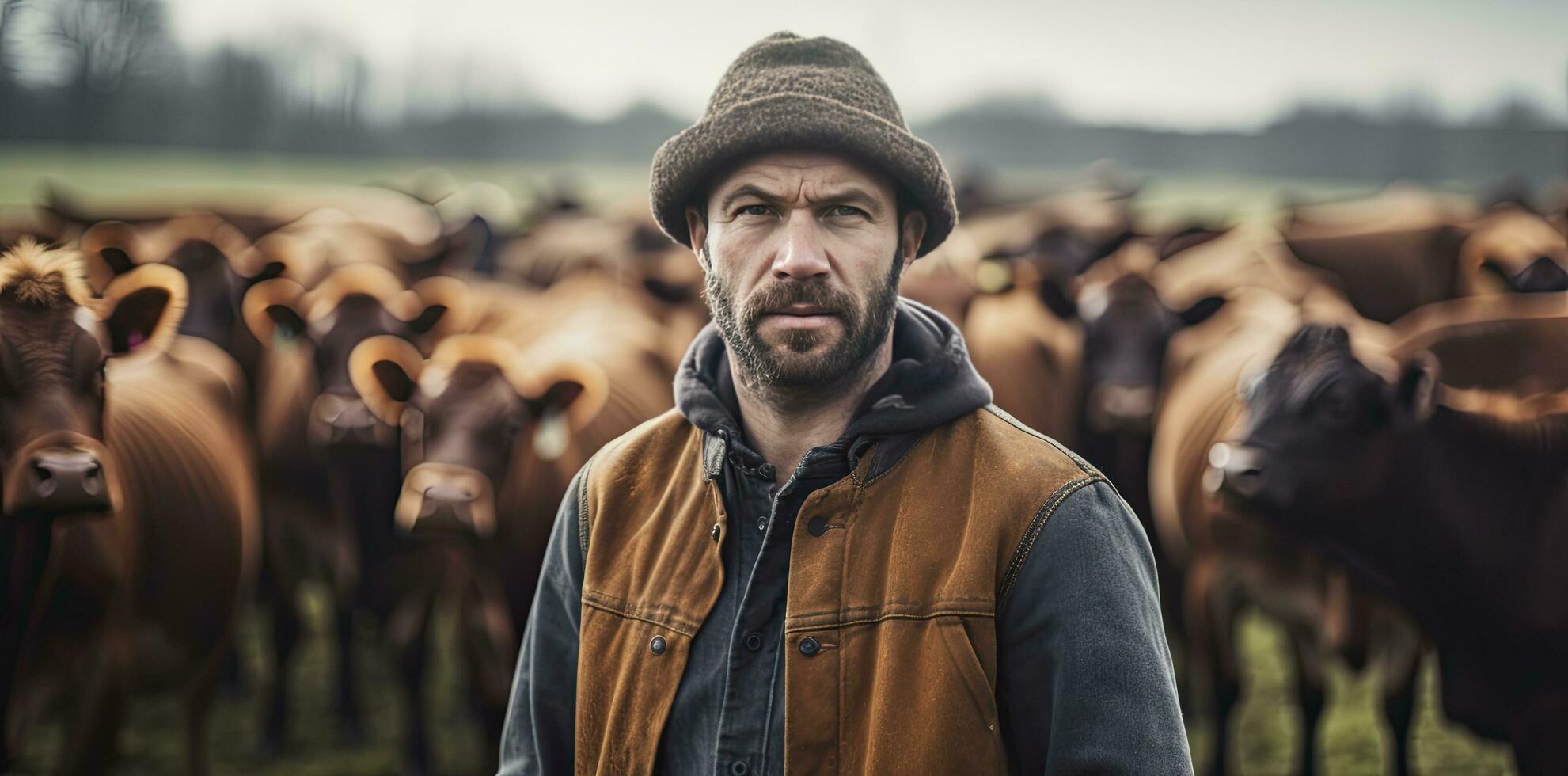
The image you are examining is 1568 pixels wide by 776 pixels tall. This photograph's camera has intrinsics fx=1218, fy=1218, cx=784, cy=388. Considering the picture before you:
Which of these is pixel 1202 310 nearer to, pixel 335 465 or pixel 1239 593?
pixel 1239 593

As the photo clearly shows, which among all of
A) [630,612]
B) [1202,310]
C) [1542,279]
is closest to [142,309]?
[630,612]

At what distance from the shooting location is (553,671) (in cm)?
245

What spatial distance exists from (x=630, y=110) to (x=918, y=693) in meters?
46.3

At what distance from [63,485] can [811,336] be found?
2818 millimetres

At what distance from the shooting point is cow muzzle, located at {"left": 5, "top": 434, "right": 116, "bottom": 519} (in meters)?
3.73

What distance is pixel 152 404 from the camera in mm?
5688

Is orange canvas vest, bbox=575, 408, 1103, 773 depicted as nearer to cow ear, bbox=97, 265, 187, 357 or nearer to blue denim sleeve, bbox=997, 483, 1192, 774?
blue denim sleeve, bbox=997, 483, 1192, 774

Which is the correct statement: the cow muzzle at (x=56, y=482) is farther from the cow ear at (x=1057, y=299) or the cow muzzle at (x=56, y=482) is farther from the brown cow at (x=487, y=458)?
the cow ear at (x=1057, y=299)

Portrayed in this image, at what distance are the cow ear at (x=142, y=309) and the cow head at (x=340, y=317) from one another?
1.53 m

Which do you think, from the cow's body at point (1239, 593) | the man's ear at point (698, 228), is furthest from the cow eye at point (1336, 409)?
the man's ear at point (698, 228)

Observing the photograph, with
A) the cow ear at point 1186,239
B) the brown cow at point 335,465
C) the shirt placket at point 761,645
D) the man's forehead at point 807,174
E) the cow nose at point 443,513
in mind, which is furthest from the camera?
the cow ear at point 1186,239

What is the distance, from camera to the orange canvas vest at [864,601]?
1960mm

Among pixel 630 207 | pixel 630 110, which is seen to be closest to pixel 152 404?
pixel 630 207

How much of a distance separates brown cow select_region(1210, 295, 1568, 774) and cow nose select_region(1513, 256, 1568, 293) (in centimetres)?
397
